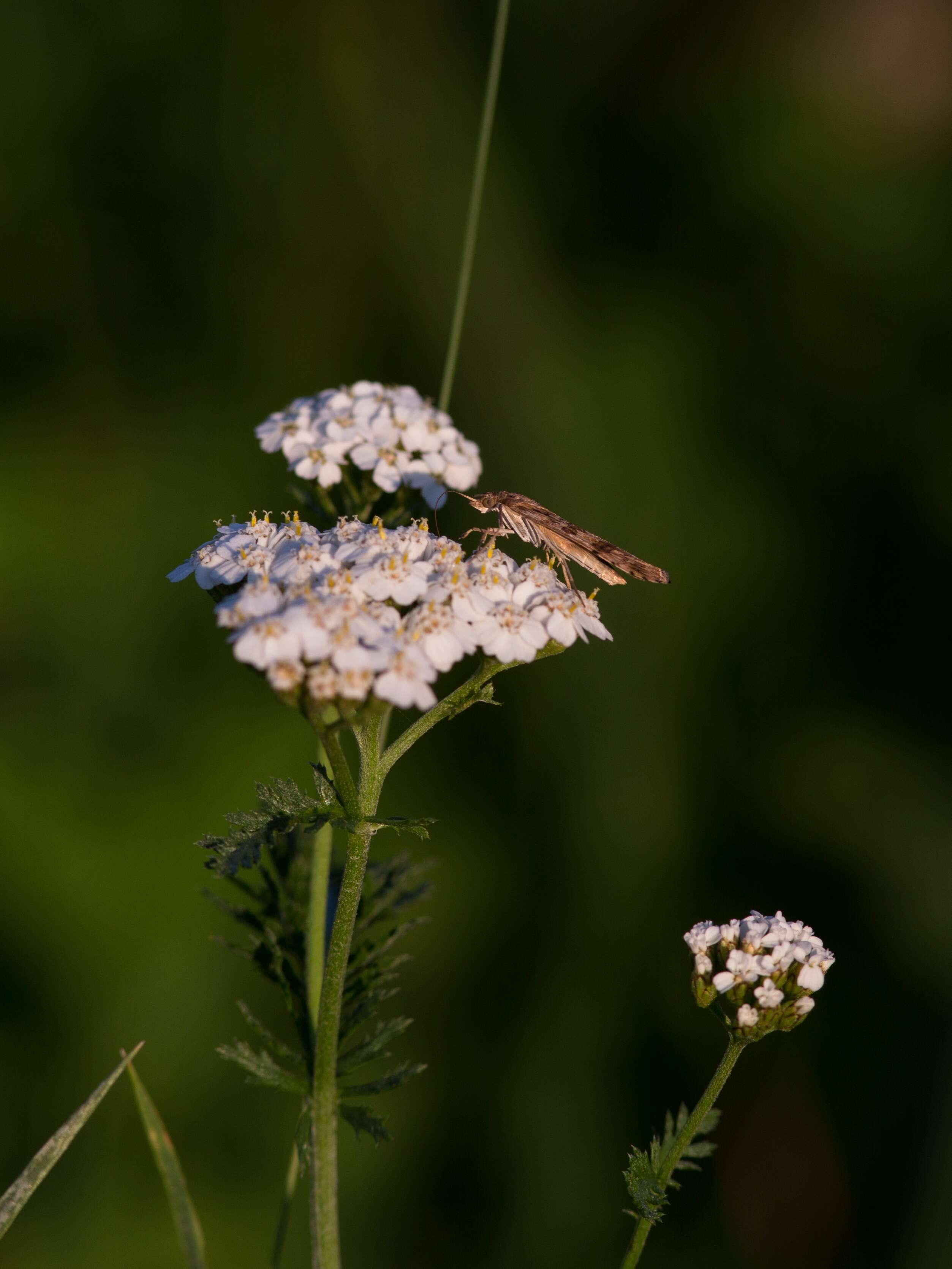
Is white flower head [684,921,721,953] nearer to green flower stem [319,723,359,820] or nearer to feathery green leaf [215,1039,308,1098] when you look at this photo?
green flower stem [319,723,359,820]

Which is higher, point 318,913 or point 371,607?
point 371,607

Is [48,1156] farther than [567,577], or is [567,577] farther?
[567,577]

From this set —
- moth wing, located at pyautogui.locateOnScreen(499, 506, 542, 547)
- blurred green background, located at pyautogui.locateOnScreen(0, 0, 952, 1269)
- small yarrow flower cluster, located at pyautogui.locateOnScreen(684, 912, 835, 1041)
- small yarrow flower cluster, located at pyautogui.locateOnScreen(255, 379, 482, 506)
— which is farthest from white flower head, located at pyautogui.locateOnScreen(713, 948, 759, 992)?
blurred green background, located at pyautogui.locateOnScreen(0, 0, 952, 1269)

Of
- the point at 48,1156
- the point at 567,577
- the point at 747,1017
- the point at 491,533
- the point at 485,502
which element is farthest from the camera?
the point at 485,502

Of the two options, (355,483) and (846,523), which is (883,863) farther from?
(355,483)

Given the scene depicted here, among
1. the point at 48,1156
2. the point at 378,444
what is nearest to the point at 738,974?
the point at 48,1156

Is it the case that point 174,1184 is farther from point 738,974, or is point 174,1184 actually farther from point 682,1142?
point 738,974

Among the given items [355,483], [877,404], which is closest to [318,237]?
[355,483]

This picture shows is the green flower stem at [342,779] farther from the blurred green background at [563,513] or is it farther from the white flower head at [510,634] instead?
the blurred green background at [563,513]

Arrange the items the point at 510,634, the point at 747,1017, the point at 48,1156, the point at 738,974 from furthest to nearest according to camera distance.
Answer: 1. the point at 510,634
2. the point at 738,974
3. the point at 747,1017
4. the point at 48,1156
